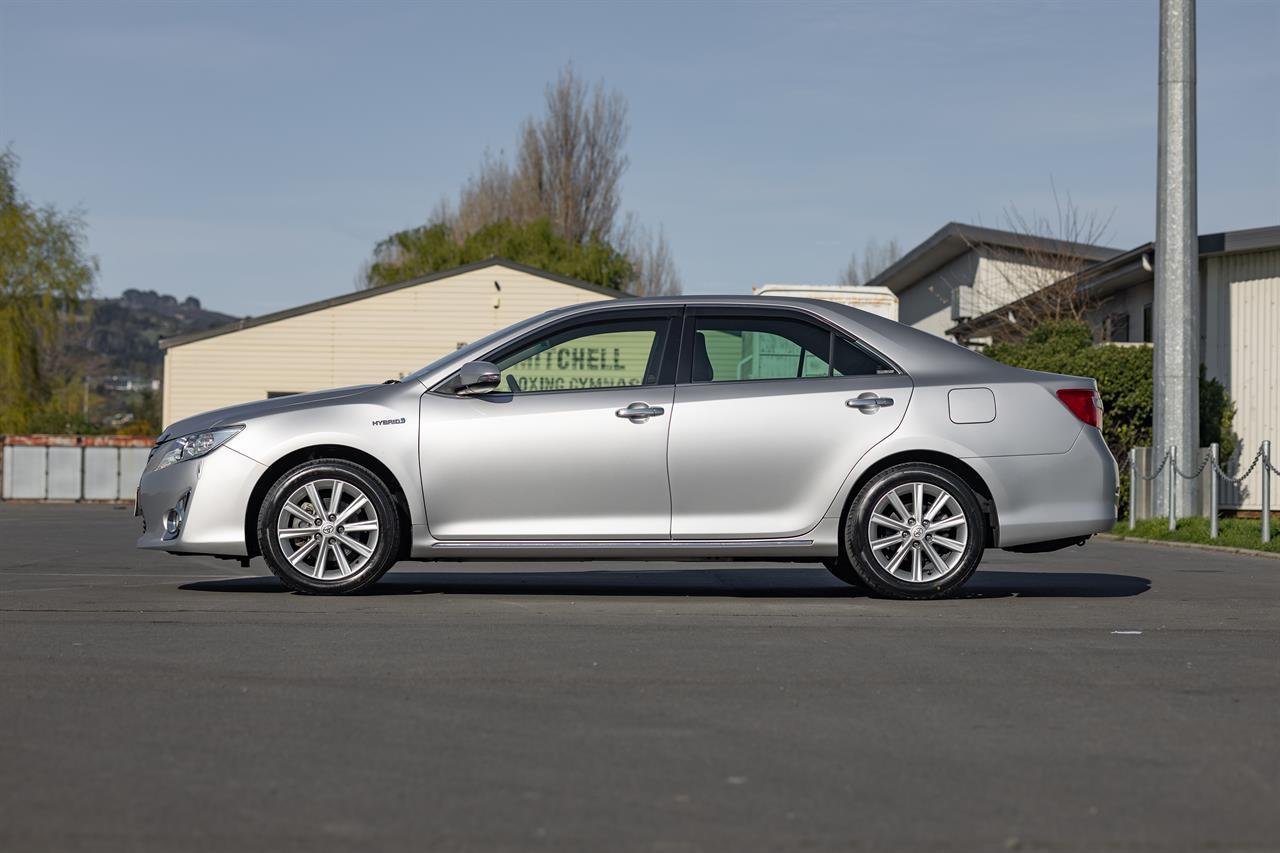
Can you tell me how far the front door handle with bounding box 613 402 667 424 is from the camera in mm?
8609

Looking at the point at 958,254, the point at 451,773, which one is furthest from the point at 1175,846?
the point at 958,254

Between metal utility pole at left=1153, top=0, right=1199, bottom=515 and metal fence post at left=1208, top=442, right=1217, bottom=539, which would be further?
metal utility pole at left=1153, top=0, right=1199, bottom=515

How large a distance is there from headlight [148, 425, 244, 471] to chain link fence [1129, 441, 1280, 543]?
29.3 feet

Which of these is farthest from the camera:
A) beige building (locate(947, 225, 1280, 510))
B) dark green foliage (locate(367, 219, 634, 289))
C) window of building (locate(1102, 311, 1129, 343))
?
dark green foliage (locate(367, 219, 634, 289))

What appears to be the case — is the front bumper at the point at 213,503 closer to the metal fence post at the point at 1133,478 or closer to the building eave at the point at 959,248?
the metal fence post at the point at 1133,478

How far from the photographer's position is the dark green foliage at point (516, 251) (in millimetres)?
57812

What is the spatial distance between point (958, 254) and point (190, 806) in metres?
39.9

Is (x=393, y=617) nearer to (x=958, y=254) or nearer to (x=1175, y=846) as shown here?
(x=1175, y=846)

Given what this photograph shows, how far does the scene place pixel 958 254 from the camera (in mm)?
42312

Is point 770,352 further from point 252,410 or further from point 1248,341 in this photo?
point 1248,341

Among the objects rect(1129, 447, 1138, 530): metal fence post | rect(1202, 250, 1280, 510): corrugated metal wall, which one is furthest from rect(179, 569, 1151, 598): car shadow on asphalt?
rect(1202, 250, 1280, 510): corrugated metal wall

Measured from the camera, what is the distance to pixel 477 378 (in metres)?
8.59

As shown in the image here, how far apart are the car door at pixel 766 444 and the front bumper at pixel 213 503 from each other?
7.50ft

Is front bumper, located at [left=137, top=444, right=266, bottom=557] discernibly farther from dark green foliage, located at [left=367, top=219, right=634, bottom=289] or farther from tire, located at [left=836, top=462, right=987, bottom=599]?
dark green foliage, located at [left=367, top=219, right=634, bottom=289]
